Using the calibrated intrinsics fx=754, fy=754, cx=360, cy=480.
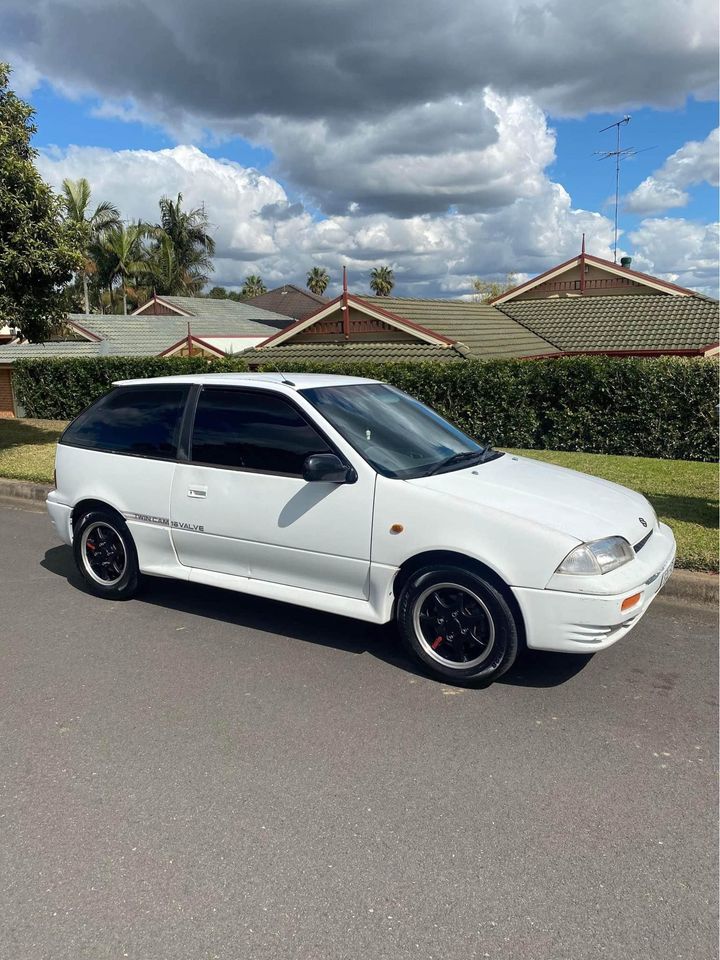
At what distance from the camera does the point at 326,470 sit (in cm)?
443

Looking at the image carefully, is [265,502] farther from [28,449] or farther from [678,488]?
[28,449]

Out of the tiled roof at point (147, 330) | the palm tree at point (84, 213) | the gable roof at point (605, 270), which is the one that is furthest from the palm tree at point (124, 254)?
the gable roof at point (605, 270)

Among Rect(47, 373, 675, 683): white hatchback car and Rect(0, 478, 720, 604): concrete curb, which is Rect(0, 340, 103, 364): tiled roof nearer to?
Rect(47, 373, 675, 683): white hatchback car

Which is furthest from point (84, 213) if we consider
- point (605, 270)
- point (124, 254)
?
point (605, 270)

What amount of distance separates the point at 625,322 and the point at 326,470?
1973 cm

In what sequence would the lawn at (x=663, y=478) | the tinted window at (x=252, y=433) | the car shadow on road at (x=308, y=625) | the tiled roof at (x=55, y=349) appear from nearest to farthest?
the car shadow on road at (x=308, y=625) < the tinted window at (x=252, y=433) < the lawn at (x=663, y=478) < the tiled roof at (x=55, y=349)

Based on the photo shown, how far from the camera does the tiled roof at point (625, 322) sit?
2028 cm

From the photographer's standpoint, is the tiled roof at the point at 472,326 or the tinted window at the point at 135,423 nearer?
the tinted window at the point at 135,423

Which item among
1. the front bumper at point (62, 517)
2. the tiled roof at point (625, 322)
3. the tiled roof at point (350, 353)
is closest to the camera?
the front bumper at point (62, 517)

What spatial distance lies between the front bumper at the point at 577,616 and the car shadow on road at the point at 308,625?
0.42 m

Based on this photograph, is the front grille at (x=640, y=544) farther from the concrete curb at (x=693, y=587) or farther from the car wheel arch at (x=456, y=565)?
the concrete curb at (x=693, y=587)

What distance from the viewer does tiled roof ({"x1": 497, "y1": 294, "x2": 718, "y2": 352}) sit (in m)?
20.3

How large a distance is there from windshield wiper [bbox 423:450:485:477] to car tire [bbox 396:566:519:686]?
2.25 feet

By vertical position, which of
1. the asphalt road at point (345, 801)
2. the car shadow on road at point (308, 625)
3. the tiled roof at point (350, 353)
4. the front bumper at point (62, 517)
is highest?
the tiled roof at point (350, 353)
